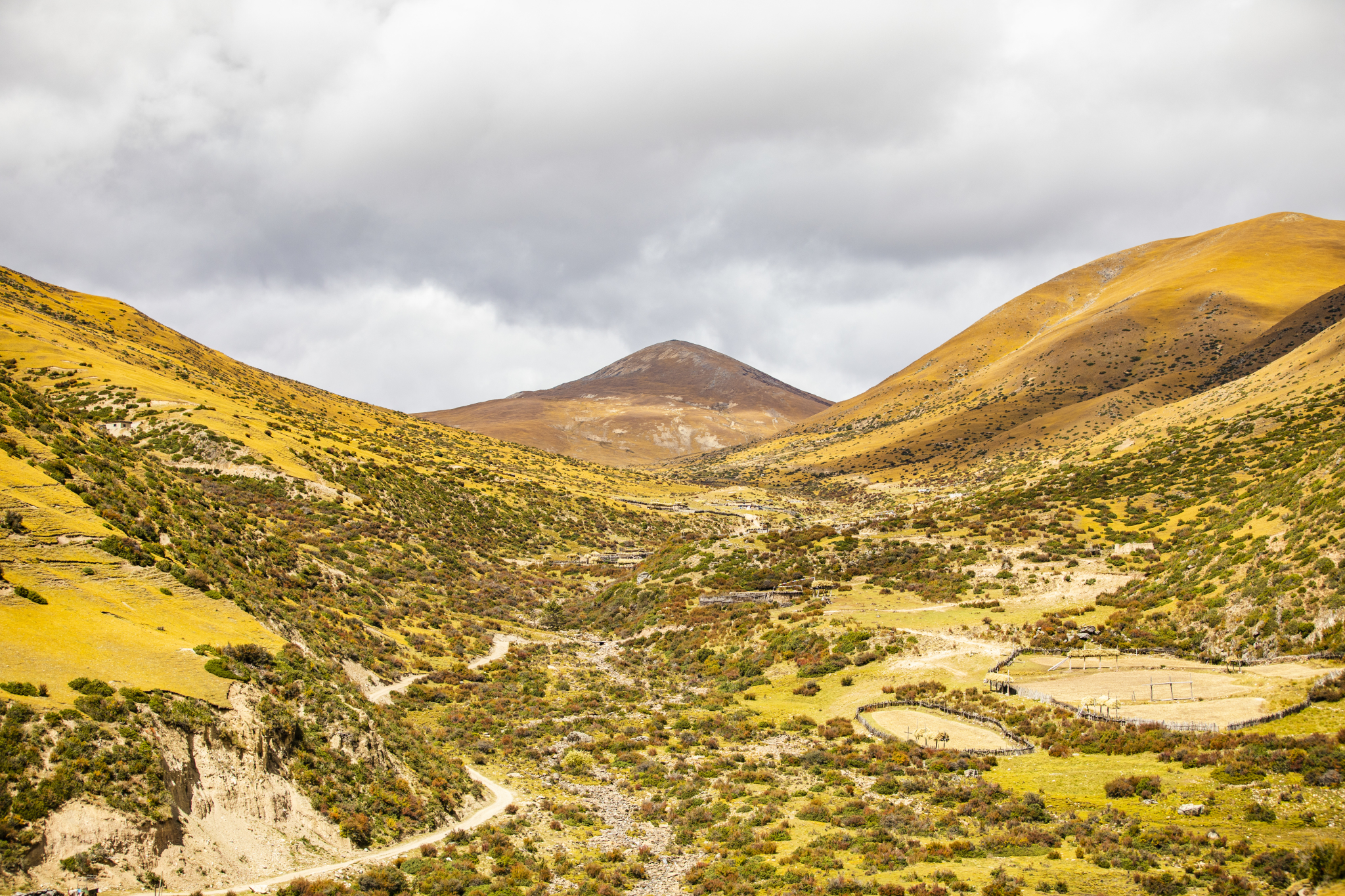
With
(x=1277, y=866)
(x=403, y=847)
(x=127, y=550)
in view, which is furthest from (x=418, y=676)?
(x=1277, y=866)

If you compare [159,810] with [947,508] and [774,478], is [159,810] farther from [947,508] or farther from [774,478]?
[774,478]

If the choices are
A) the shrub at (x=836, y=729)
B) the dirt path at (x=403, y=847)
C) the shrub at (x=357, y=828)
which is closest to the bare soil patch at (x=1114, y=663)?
the shrub at (x=836, y=729)

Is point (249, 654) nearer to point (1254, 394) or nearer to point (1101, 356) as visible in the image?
point (1254, 394)

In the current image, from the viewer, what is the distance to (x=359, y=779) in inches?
821

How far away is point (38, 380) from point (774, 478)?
127592mm

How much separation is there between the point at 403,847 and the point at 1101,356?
149280 mm

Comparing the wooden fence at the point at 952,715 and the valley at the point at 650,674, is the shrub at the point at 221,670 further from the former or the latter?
the wooden fence at the point at 952,715

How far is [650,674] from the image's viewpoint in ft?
147

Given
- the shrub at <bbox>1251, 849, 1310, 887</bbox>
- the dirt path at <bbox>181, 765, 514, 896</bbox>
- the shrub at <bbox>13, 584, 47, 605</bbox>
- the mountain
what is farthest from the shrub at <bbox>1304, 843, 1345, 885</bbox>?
the mountain

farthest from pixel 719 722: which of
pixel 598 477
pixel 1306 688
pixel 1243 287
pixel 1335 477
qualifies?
pixel 1243 287

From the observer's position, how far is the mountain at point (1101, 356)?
365 feet

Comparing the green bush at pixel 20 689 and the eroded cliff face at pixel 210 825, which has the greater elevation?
the green bush at pixel 20 689

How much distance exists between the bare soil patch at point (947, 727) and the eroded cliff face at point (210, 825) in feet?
72.6

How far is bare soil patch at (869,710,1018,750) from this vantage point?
26969 millimetres
